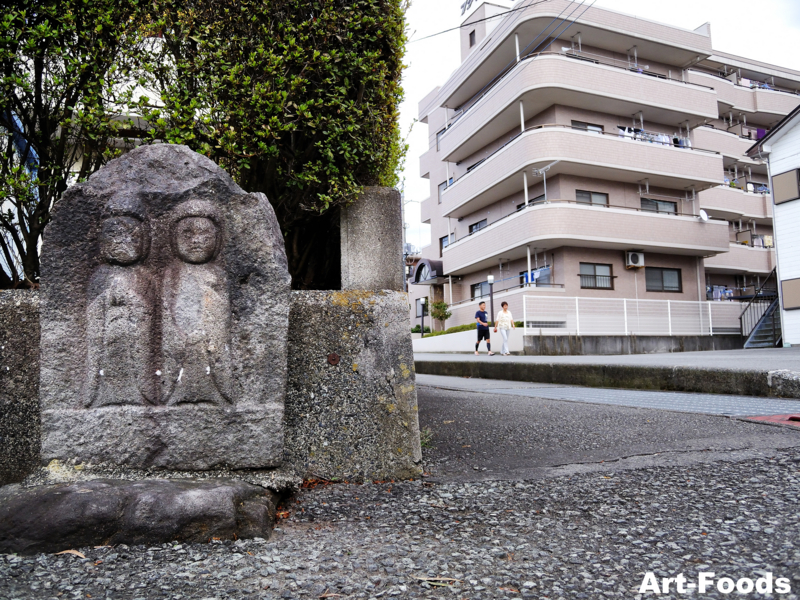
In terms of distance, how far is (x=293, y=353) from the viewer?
A: 2.98m

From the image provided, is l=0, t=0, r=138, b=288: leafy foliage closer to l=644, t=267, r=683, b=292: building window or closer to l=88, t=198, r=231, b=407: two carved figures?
l=88, t=198, r=231, b=407: two carved figures

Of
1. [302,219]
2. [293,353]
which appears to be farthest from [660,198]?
[293,353]

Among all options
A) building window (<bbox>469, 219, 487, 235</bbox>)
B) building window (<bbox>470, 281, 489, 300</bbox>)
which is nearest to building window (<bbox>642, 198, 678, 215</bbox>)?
building window (<bbox>469, 219, 487, 235</bbox>)

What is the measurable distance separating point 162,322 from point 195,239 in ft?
1.39

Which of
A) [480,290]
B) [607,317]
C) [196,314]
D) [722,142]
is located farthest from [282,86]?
[722,142]

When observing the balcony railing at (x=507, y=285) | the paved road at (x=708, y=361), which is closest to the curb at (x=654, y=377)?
the paved road at (x=708, y=361)

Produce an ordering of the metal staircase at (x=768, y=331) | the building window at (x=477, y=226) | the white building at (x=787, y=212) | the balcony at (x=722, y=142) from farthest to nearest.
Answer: the balcony at (x=722, y=142) → the building window at (x=477, y=226) → the metal staircase at (x=768, y=331) → the white building at (x=787, y=212)

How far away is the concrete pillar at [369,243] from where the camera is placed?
14.3 ft

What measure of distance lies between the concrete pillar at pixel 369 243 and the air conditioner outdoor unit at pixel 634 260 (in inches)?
807

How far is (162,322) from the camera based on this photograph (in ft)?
8.81

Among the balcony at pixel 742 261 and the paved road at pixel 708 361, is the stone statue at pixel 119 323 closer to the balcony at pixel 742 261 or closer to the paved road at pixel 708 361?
the paved road at pixel 708 361

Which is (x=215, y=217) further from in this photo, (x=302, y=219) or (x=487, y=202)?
(x=487, y=202)

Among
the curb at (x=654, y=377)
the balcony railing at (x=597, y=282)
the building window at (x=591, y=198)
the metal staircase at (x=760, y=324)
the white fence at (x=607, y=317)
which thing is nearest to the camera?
the curb at (x=654, y=377)

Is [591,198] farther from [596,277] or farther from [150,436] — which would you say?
[150,436]
